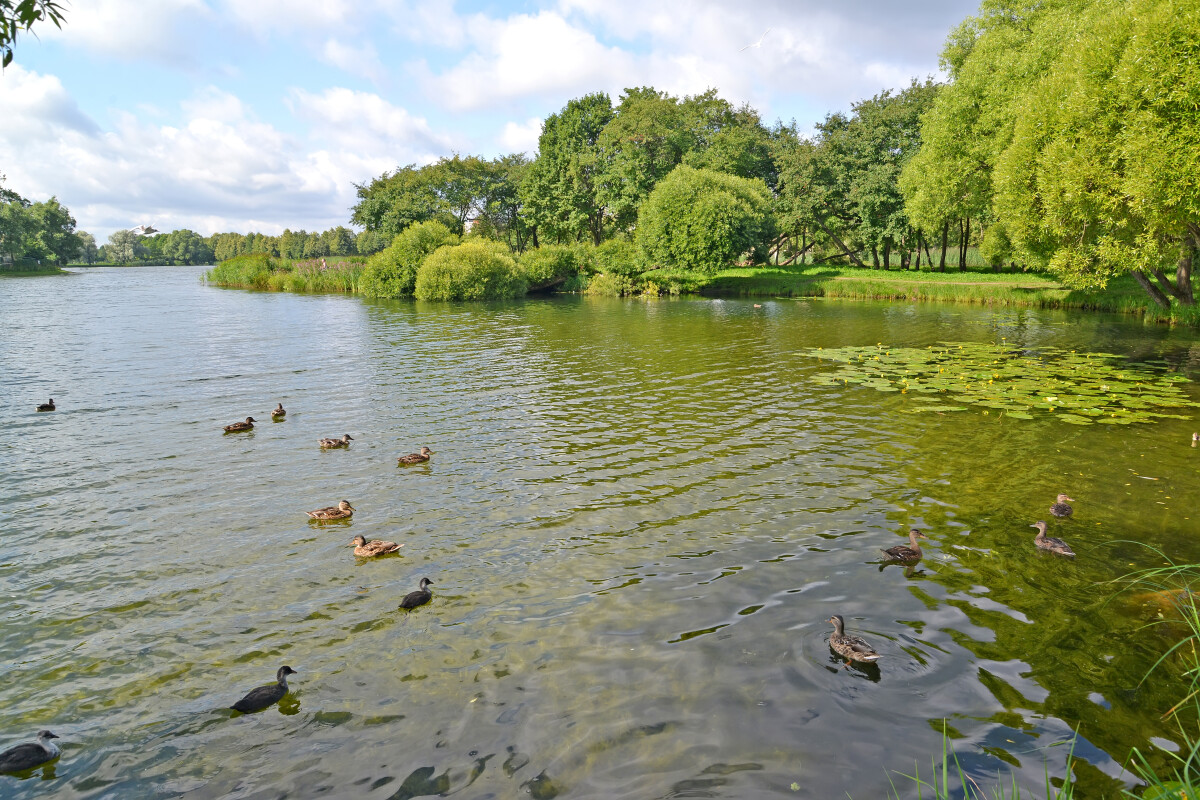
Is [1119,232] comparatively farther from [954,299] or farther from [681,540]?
[681,540]

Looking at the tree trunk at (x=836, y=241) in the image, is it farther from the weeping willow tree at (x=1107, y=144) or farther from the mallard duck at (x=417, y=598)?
the mallard duck at (x=417, y=598)

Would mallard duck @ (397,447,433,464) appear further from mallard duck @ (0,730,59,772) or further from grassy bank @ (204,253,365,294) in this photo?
grassy bank @ (204,253,365,294)

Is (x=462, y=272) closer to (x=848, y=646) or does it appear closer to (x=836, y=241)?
(x=836, y=241)

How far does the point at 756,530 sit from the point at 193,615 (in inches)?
331

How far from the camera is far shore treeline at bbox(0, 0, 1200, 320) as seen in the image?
26.1m

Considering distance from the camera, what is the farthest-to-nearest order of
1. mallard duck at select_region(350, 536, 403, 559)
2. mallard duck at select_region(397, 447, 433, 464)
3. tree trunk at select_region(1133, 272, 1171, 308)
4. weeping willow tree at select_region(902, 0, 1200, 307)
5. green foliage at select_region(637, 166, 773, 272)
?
green foliage at select_region(637, 166, 773, 272)
tree trunk at select_region(1133, 272, 1171, 308)
weeping willow tree at select_region(902, 0, 1200, 307)
mallard duck at select_region(397, 447, 433, 464)
mallard duck at select_region(350, 536, 403, 559)

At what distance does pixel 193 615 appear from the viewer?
850cm

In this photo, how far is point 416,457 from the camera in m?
14.4

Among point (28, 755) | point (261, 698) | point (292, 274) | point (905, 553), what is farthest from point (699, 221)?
point (28, 755)

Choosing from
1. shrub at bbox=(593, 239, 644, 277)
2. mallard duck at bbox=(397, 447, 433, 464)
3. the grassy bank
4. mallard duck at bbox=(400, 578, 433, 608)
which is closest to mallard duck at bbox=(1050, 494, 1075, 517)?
mallard duck at bbox=(400, 578, 433, 608)

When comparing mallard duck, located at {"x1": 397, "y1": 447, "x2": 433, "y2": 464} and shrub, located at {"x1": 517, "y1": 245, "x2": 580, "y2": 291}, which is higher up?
shrub, located at {"x1": 517, "y1": 245, "x2": 580, "y2": 291}

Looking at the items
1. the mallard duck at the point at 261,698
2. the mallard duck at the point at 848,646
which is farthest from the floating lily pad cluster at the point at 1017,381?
the mallard duck at the point at 261,698

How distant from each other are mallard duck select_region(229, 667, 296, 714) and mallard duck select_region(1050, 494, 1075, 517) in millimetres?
11941

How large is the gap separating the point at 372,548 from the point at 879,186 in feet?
216
